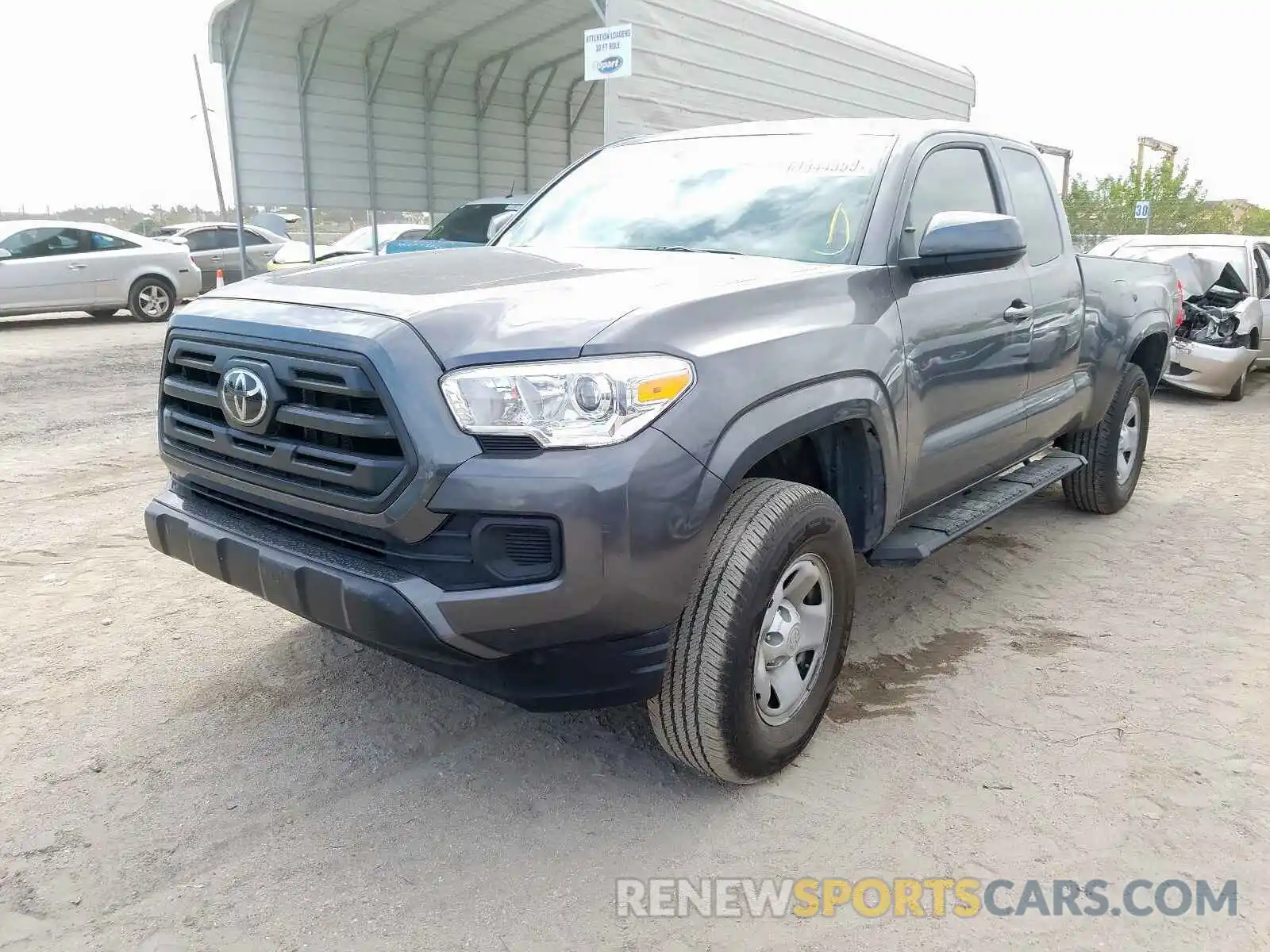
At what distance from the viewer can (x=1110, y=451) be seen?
530cm

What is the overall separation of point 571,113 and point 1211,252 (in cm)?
1087

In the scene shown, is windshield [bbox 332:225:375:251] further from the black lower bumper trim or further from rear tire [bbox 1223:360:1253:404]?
the black lower bumper trim

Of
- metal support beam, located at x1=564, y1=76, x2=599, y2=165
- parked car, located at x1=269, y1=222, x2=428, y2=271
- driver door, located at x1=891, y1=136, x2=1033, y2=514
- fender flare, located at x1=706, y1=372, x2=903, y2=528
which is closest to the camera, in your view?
fender flare, located at x1=706, y1=372, x2=903, y2=528

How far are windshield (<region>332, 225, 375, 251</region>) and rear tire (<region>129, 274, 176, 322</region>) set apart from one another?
248cm

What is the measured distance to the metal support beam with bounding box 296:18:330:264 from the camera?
42.6ft

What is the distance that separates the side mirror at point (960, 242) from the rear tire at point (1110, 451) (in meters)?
2.23

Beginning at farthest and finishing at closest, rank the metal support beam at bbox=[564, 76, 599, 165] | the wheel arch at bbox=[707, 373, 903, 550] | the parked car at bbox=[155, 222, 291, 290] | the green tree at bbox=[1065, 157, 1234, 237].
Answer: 1. the green tree at bbox=[1065, 157, 1234, 237]
2. the metal support beam at bbox=[564, 76, 599, 165]
3. the parked car at bbox=[155, 222, 291, 290]
4. the wheel arch at bbox=[707, 373, 903, 550]

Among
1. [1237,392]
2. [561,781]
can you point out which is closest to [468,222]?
[1237,392]

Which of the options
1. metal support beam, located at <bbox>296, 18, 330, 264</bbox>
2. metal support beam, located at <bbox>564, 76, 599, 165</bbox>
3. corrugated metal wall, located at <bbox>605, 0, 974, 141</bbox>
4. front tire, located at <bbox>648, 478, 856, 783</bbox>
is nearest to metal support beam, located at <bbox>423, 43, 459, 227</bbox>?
metal support beam, located at <bbox>296, 18, 330, 264</bbox>

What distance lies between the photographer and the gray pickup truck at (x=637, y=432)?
2.26 m

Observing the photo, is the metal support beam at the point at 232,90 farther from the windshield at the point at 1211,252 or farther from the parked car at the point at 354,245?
the windshield at the point at 1211,252

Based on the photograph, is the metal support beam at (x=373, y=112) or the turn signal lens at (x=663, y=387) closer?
the turn signal lens at (x=663, y=387)

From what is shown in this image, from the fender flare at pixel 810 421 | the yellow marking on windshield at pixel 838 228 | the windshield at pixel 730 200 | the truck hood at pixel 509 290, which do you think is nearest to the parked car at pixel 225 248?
the windshield at pixel 730 200

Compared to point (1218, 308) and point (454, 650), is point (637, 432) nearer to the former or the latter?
point (454, 650)
